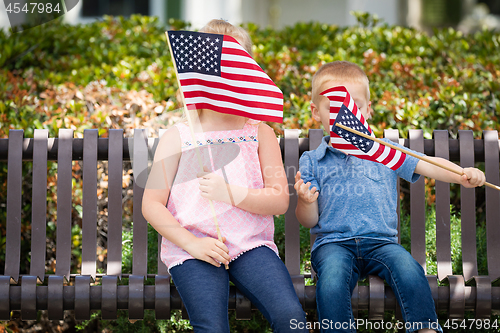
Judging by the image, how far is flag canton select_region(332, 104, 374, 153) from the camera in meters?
2.40

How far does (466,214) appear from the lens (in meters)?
2.84

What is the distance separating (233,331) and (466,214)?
4.85 feet

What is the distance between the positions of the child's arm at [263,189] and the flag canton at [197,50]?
0.47m

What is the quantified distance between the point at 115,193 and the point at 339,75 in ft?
4.35

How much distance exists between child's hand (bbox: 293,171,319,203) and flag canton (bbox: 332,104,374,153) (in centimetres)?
28

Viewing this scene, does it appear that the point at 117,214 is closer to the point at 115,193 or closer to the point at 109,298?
the point at 115,193

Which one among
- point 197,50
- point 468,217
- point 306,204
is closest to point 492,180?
point 468,217

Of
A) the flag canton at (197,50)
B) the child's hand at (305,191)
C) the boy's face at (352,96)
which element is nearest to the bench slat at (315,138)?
the boy's face at (352,96)

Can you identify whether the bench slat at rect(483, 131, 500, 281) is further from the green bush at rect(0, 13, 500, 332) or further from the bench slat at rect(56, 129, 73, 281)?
the bench slat at rect(56, 129, 73, 281)

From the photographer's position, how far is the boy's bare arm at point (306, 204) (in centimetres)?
243

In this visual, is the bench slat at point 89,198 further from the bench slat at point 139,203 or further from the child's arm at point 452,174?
the child's arm at point 452,174

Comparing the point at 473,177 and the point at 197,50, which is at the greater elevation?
the point at 197,50

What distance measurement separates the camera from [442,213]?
9.25 ft

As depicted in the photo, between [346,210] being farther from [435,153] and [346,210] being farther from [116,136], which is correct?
[116,136]
